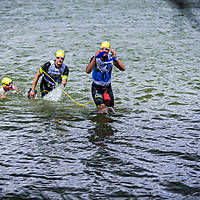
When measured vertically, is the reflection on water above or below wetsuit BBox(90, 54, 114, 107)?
below

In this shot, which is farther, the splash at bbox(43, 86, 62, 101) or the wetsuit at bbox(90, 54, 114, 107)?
the splash at bbox(43, 86, 62, 101)

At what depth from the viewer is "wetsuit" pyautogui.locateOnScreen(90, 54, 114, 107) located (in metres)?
9.42

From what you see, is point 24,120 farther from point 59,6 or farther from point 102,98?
point 59,6

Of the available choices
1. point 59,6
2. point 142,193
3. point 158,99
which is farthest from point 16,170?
point 59,6

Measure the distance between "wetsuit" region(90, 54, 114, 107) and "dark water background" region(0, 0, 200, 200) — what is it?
707 mm

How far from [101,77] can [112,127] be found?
4.79ft

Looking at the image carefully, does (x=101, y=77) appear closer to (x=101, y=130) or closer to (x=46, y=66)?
(x=101, y=130)

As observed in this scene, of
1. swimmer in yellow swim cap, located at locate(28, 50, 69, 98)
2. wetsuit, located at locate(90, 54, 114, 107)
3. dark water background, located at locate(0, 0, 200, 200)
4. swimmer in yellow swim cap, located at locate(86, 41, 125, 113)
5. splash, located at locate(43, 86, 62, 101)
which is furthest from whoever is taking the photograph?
splash, located at locate(43, 86, 62, 101)

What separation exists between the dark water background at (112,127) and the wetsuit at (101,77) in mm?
707

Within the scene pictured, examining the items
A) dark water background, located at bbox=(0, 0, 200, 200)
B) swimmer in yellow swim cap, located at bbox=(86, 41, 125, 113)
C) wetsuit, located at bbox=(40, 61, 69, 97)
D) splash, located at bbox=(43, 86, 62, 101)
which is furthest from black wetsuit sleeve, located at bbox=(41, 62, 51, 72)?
swimmer in yellow swim cap, located at bbox=(86, 41, 125, 113)

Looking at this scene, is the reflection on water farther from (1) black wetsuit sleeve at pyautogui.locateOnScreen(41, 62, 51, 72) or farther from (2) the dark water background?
(1) black wetsuit sleeve at pyautogui.locateOnScreen(41, 62, 51, 72)

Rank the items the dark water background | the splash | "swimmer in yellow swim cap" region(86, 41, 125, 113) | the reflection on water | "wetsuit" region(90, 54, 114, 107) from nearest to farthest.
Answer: the dark water background, the reflection on water, "swimmer in yellow swim cap" region(86, 41, 125, 113), "wetsuit" region(90, 54, 114, 107), the splash

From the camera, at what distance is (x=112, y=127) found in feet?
30.4

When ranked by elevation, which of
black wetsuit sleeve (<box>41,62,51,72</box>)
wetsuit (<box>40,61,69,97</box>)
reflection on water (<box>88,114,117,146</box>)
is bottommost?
reflection on water (<box>88,114,117,146</box>)
